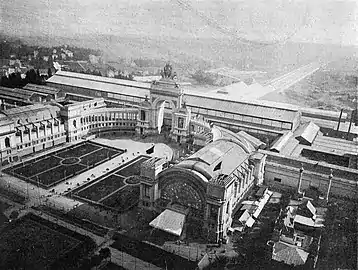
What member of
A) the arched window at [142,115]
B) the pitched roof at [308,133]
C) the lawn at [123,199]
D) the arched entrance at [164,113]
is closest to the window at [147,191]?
the lawn at [123,199]

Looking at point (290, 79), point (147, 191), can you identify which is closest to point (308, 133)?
point (147, 191)

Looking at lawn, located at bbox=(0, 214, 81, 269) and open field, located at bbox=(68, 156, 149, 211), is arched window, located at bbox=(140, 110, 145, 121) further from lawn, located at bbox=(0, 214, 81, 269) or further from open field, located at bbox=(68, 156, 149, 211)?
lawn, located at bbox=(0, 214, 81, 269)

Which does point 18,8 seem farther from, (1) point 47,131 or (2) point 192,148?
(2) point 192,148

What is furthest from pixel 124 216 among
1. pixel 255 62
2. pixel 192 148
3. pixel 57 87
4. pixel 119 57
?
pixel 255 62

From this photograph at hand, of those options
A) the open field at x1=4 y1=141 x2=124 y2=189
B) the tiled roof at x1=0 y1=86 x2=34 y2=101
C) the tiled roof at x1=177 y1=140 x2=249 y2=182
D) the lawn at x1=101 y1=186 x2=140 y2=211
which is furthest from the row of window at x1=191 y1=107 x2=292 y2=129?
the tiled roof at x1=0 y1=86 x2=34 y2=101

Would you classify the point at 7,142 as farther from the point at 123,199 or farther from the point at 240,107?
the point at 240,107

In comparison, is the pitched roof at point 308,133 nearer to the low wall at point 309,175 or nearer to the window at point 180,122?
the low wall at point 309,175
